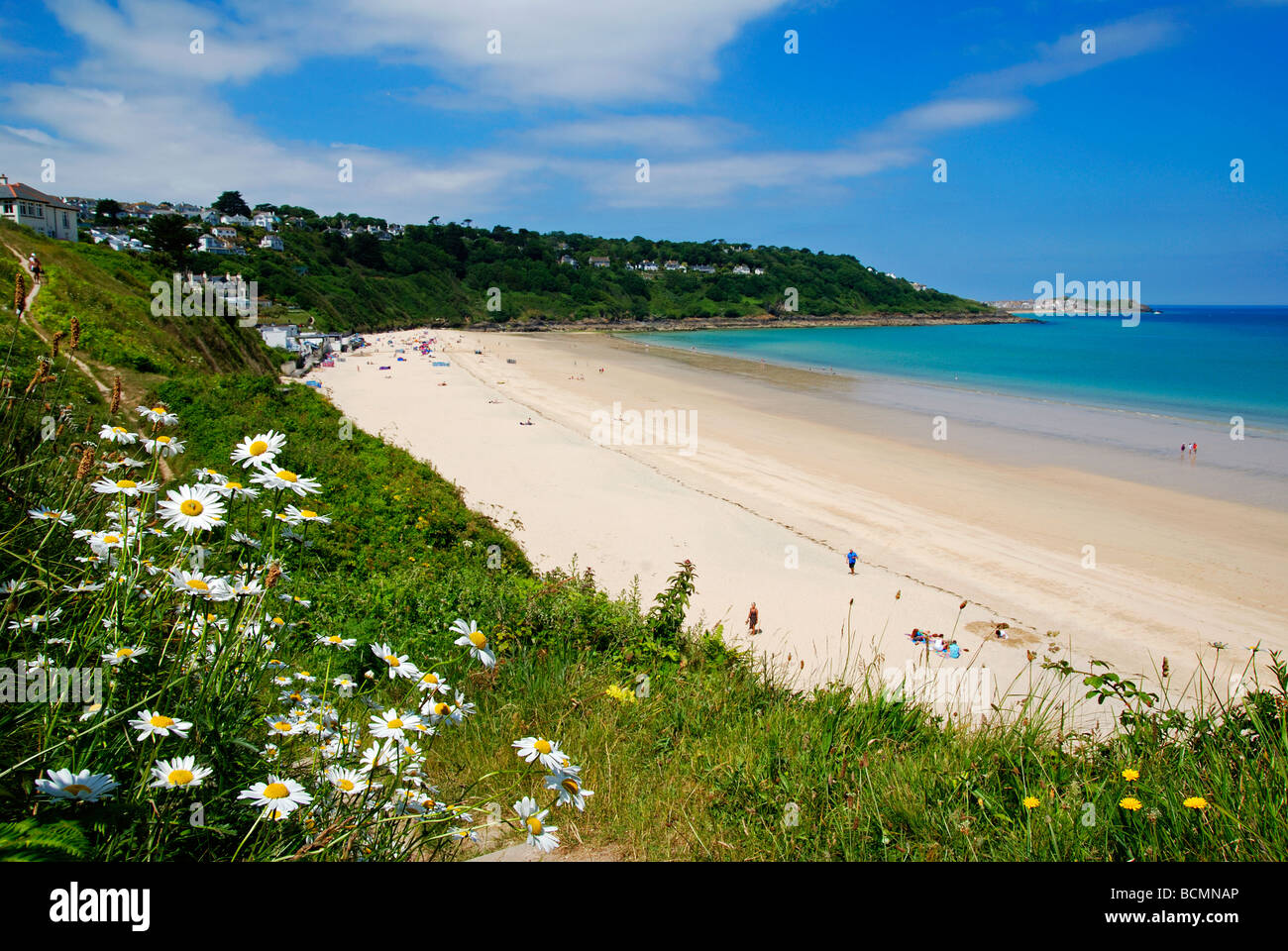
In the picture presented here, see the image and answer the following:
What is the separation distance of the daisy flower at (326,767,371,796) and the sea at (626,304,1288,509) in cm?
2729

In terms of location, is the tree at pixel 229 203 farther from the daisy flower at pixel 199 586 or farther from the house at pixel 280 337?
the daisy flower at pixel 199 586

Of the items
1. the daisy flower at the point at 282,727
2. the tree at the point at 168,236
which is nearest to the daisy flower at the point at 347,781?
the daisy flower at the point at 282,727

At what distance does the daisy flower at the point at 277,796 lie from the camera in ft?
5.85

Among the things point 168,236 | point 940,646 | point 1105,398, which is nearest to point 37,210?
point 168,236

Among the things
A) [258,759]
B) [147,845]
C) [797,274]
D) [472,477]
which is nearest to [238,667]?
[258,759]

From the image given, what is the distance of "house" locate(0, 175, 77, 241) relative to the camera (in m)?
36.7

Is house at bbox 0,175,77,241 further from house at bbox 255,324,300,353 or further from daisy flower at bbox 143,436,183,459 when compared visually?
daisy flower at bbox 143,436,183,459

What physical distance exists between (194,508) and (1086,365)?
7468 cm

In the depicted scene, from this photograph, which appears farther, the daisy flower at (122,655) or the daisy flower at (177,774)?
the daisy flower at (122,655)

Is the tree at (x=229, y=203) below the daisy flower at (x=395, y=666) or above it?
above

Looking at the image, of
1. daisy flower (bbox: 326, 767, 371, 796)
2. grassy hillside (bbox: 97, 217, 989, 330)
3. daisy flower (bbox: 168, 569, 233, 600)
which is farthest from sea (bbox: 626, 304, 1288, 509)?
grassy hillside (bbox: 97, 217, 989, 330)

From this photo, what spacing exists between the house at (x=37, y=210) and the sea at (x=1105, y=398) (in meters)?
44.1

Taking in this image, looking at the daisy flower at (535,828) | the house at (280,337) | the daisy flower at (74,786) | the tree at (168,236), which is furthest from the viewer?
the house at (280,337)

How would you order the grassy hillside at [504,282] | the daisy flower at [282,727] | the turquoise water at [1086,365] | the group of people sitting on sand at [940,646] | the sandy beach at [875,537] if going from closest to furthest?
the daisy flower at [282,727] < the group of people sitting on sand at [940,646] < the sandy beach at [875,537] < the turquoise water at [1086,365] < the grassy hillside at [504,282]
